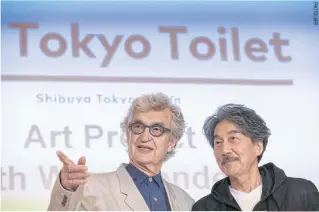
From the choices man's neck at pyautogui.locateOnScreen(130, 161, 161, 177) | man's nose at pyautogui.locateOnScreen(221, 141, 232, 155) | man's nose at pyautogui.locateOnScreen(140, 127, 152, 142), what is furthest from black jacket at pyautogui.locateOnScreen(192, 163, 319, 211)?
man's nose at pyautogui.locateOnScreen(140, 127, 152, 142)

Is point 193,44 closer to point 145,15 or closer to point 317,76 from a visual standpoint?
point 145,15

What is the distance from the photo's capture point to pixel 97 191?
9.45 feet

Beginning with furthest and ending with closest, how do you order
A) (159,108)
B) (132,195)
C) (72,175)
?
(159,108) → (132,195) → (72,175)

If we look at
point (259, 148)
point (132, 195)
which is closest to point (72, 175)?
point (132, 195)

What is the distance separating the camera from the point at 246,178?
2.97 meters

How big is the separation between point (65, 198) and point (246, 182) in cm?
71

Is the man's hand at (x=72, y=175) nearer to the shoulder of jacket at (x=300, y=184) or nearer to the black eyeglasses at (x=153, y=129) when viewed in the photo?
the black eyeglasses at (x=153, y=129)

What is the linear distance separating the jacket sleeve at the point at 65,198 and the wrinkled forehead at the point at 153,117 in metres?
0.37

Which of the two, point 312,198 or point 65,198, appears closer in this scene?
point 65,198

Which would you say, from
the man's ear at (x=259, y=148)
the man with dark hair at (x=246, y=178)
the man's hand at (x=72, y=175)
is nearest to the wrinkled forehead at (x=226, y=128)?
the man with dark hair at (x=246, y=178)

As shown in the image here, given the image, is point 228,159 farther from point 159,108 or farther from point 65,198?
point 65,198

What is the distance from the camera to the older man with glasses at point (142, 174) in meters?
2.87

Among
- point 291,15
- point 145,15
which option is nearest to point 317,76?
point 291,15

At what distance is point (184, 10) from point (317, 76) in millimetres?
616
